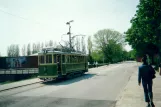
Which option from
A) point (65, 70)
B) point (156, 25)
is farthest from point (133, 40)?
point (65, 70)

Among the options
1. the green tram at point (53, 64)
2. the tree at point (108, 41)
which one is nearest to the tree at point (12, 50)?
the tree at point (108, 41)

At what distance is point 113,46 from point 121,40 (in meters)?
4.13

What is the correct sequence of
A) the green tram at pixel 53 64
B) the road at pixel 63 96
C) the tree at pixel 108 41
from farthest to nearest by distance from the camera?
1. the tree at pixel 108 41
2. the green tram at pixel 53 64
3. the road at pixel 63 96

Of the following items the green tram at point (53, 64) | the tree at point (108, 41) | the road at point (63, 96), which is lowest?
the road at point (63, 96)

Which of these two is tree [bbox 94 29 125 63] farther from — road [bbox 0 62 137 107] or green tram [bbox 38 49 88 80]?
road [bbox 0 62 137 107]

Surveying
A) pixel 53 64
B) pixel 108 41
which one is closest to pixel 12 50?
pixel 108 41

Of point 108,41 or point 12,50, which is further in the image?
point 12,50

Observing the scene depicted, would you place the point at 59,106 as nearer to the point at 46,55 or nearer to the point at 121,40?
the point at 46,55

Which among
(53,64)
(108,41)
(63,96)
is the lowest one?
(63,96)

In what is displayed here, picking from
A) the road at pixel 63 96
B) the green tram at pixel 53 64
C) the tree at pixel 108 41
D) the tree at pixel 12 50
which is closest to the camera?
the road at pixel 63 96

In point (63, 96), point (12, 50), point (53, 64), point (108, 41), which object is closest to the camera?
point (63, 96)

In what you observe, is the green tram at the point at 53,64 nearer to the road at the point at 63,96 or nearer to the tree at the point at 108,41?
the road at the point at 63,96

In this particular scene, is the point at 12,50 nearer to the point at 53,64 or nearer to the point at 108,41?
the point at 108,41

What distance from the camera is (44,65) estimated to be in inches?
714
